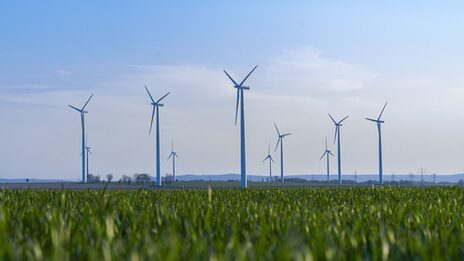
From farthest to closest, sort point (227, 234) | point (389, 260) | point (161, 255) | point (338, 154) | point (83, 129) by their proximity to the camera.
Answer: point (338, 154), point (83, 129), point (227, 234), point (389, 260), point (161, 255)

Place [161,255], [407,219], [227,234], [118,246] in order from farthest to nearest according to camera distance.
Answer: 1. [407,219]
2. [227,234]
3. [118,246]
4. [161,255]

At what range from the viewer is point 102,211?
26.3ft

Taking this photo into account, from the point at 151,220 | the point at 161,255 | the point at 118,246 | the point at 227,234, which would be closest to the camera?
the point at 161,255

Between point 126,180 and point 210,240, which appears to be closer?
point 210,240

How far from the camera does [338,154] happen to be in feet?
384

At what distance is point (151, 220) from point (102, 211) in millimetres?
697

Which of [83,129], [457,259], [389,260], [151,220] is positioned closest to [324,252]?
[389,260]

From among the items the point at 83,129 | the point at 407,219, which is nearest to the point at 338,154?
the point at 83,129

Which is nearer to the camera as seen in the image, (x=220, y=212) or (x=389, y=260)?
(x=389, y=260)

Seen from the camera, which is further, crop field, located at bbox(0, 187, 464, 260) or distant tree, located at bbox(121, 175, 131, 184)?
distant tree, located at bbox(121, 175, 131, 184)

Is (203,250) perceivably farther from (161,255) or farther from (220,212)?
(220,212)

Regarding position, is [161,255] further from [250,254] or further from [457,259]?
[457,259]

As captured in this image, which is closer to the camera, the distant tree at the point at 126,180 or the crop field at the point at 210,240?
the crop field at the point at 210,240

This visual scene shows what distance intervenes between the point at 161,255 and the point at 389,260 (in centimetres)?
176
